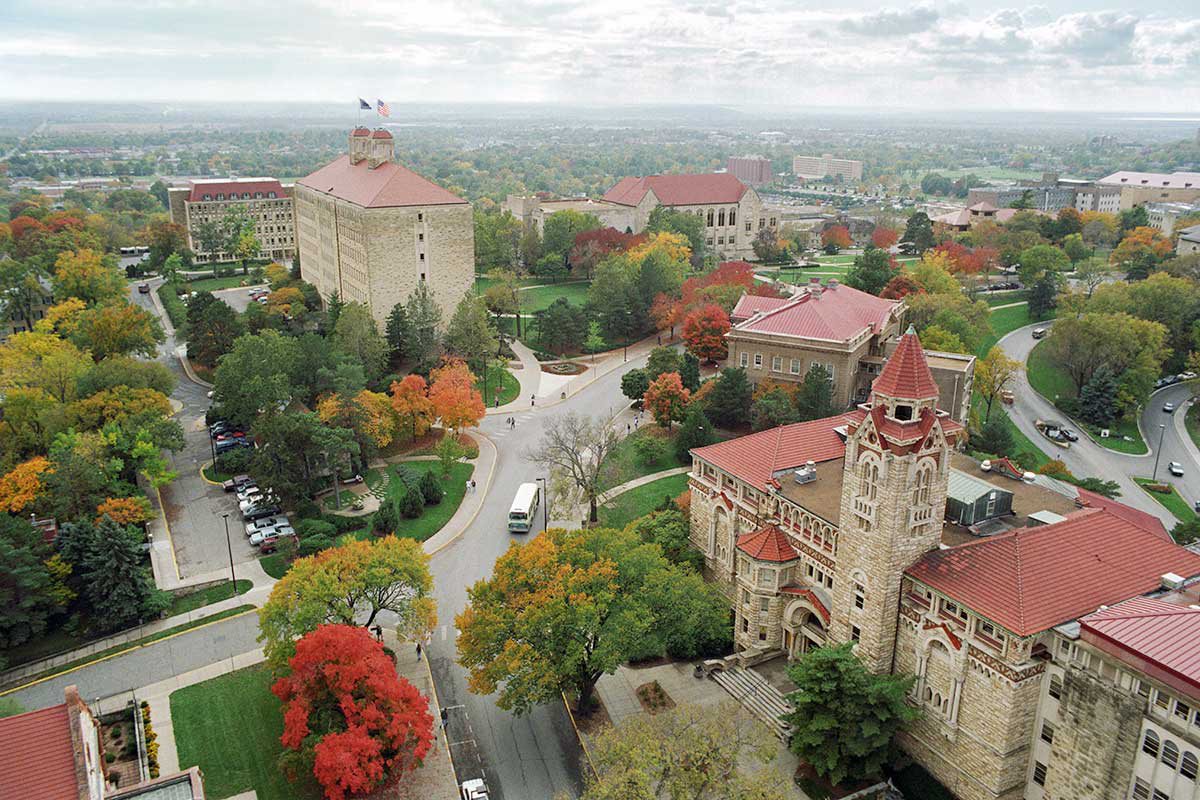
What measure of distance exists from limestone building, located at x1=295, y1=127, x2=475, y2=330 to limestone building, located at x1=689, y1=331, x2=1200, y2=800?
5523 centimetres

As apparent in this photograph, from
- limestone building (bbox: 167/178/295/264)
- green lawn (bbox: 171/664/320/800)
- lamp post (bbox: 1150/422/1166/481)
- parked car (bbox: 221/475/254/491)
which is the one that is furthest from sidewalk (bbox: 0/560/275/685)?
limestone building (bbox: 167/178/295/264)

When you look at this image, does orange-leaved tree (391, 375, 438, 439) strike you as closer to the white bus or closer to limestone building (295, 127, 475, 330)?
the white bus

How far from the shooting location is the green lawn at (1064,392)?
77312mm

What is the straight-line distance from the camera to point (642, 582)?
41.4 m

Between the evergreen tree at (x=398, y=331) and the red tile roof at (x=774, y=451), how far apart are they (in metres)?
42.2

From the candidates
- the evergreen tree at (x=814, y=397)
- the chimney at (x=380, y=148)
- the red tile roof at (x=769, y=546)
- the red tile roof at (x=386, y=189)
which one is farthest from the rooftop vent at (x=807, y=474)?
the chimney at (x=380, y=148)

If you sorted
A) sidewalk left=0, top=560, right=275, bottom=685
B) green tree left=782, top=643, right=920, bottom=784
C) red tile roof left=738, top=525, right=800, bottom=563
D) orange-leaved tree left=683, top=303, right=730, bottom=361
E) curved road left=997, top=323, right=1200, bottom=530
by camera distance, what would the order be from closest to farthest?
green tree left=782, top=643, right=920, bottom=784 → red tile roof left=738, top=525, right=800, bottom=563 → sidewalk left=0, top=560, right=275, bottom=685 → curved road left=997, top=323, right=1200, bottom=530 → orange-leaved tree left=683, top=303, right=730, bottom=361

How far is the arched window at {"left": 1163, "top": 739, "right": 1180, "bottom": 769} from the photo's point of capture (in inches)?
1135

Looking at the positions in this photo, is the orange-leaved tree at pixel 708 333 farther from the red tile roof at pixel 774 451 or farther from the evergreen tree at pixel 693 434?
the red tile roof at pixel 774 451

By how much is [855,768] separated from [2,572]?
42.3 meters

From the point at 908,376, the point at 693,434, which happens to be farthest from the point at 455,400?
the point at 908,376

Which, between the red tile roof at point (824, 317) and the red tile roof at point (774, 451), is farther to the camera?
the red tile roof at point (824, 317)

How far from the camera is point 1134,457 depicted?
75.1 meters

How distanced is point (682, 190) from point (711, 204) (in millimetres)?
5504
